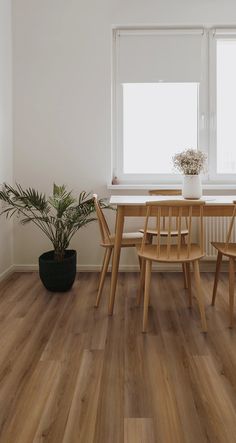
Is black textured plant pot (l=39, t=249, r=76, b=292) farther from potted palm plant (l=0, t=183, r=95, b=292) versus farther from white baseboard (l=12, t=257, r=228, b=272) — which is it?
white baseboard (l=12, t=257, r=228, b=272)

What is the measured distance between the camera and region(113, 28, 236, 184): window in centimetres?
355

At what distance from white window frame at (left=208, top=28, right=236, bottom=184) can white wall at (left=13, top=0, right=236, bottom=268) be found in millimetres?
109

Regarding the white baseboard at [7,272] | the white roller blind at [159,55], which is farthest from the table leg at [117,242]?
the white roller blind at [159,55]

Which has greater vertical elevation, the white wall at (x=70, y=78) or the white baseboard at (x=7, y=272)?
the white wall at (x=70, y=78)

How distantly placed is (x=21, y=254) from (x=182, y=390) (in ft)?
8.09

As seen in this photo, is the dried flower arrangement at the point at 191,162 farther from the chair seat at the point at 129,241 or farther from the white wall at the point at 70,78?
the white wall at the point at 70,78

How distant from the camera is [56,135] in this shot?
355cm

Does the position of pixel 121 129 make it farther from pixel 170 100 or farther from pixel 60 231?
pixel 60 231

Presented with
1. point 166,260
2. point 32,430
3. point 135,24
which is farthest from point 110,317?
Answer: point 135,24

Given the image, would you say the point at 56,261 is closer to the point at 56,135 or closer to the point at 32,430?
the point at 56,135

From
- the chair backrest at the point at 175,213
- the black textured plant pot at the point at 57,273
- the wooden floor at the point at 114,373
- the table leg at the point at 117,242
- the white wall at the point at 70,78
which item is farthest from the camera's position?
the white wall at the point at 70,78

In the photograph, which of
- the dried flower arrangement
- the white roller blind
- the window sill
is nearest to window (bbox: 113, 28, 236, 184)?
the white roller blind

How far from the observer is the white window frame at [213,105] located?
3557 millimetres

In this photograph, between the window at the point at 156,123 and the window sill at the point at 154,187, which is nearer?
the window sill at the point at 154,187
